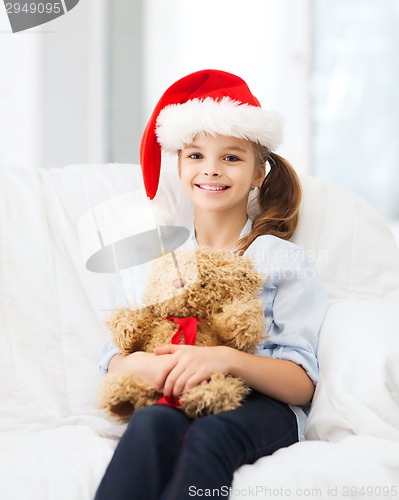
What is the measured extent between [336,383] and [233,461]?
0.83 ft

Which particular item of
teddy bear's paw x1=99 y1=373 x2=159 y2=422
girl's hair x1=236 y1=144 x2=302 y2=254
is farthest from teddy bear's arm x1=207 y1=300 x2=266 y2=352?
girl's hair x1=236 y1=144 x2=302 y2=254

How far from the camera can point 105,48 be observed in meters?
2.51

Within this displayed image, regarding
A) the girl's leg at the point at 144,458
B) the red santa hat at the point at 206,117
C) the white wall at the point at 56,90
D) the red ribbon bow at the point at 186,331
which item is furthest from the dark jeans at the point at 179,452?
the white wall at the point at 56,90

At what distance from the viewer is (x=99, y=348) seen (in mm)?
1270

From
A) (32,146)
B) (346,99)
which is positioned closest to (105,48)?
(32,146)

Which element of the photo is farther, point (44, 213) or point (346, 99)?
point (346, 99)

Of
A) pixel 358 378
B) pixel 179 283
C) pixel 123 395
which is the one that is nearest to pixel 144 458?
pixel 123 395

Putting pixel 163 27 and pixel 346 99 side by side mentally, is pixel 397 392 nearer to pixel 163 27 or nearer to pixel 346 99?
pixel 346 99

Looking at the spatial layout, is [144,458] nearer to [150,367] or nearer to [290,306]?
[150,367]

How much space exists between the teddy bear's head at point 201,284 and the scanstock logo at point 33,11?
150 centimetres

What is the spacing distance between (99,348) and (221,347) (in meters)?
0.36

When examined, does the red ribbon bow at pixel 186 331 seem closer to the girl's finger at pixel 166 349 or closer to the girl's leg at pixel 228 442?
the girl's finger at pixel 166 349

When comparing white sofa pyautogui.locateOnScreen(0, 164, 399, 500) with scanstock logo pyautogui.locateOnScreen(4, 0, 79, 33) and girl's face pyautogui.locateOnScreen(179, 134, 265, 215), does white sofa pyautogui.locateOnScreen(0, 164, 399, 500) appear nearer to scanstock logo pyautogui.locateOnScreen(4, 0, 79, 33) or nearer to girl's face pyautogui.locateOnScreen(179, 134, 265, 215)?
girl's face pyautogui.locateOnScreen(179, 134, 265, 215)

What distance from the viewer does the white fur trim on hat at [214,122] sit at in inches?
46.2
